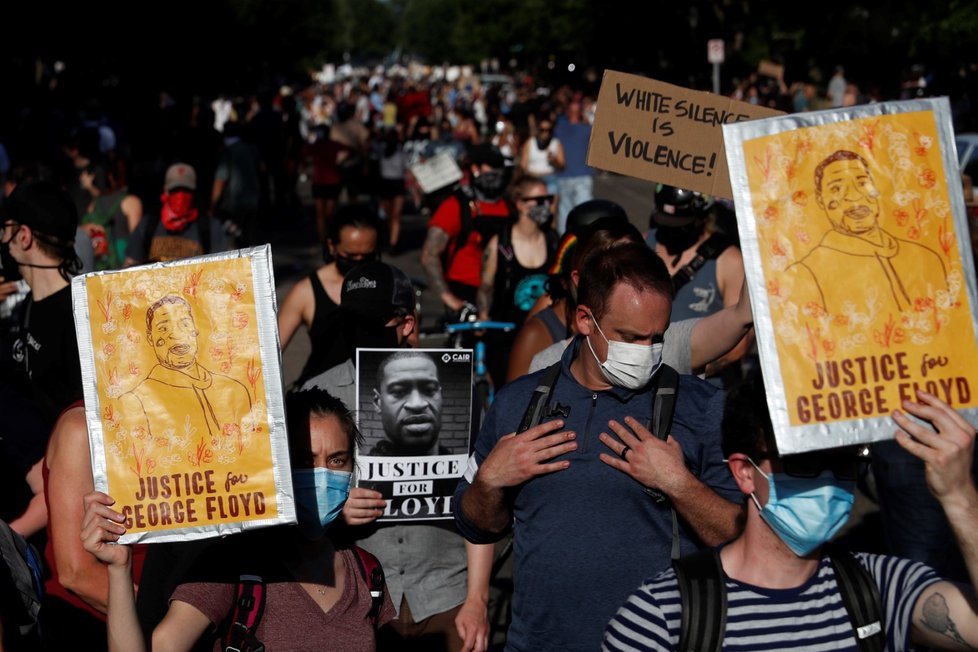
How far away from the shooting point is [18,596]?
3.43 meters

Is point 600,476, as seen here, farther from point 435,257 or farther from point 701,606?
point 435,257

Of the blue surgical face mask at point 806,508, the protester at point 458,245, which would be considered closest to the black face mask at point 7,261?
the protester at point 458,245

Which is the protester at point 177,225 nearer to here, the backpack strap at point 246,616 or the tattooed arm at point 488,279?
the tattooed arm at point 488,279

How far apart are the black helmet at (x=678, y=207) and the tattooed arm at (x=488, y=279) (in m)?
1.90

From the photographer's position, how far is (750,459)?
9.96 ft

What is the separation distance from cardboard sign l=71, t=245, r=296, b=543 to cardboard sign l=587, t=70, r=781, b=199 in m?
1.79

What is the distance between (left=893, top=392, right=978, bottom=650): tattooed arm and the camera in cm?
267

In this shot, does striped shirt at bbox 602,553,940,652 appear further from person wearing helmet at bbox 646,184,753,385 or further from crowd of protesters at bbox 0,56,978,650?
person wearing helmet at bbox 646,184,753,385

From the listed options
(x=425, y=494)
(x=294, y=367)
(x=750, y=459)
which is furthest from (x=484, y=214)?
(x=750, y=459)

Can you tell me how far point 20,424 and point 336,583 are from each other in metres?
1.48

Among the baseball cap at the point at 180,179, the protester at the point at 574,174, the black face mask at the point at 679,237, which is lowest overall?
the black face mask at the point at 679,237

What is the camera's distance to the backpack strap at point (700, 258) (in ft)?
20.4

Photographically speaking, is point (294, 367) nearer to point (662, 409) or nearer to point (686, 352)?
point (686, 352)

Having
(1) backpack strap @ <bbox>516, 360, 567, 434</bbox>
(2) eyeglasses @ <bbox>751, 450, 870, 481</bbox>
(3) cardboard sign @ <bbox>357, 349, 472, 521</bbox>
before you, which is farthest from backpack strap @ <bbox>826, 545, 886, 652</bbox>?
(3) cardboard sign @ <bbox>357, 349, 472, 521</bbox>
